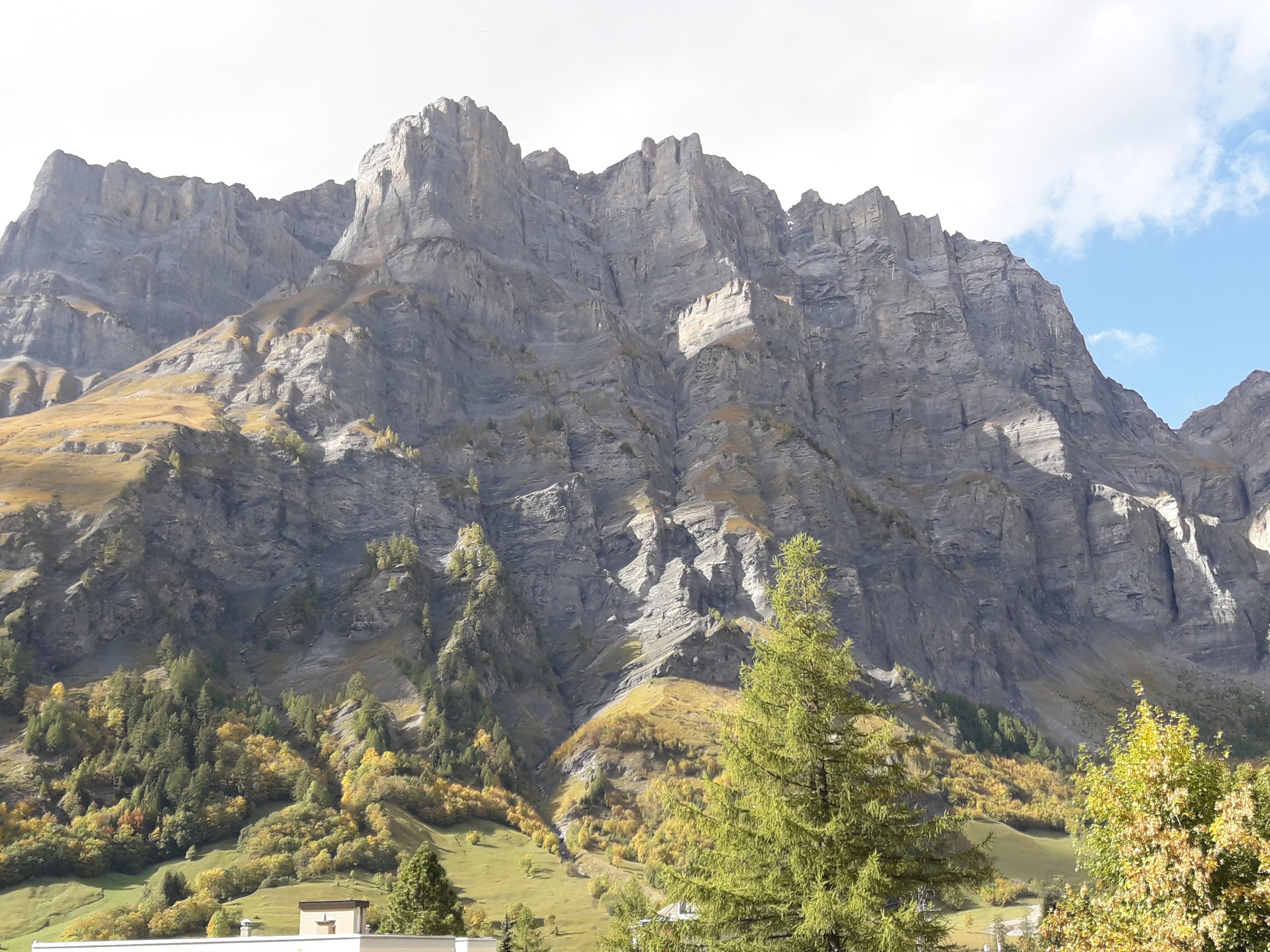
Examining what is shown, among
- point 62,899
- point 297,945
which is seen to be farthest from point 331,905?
point 62,899

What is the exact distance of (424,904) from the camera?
5356cm

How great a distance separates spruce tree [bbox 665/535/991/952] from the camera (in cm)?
2141

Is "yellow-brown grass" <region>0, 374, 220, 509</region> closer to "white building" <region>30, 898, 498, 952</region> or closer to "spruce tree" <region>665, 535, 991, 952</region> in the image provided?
"white building" <region>30, 898, 498, 952</region>

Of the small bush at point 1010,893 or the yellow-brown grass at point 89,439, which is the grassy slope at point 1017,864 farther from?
the yellow-brown grass at point 89,439

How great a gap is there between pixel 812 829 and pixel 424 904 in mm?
38113

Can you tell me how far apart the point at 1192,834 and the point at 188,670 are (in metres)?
125

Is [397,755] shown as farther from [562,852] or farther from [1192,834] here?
[1192,834]

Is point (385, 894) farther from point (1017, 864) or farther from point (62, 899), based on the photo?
point (1017, 864)

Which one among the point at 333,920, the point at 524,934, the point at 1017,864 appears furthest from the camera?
the point at 1017,864

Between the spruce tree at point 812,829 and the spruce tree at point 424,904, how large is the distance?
33064 millimetres

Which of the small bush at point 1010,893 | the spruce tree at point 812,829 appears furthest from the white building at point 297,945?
the small bush at point 1010,893

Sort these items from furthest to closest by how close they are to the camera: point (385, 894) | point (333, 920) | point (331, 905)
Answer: point (385, 894)
point (331, 905)
point (333, 920)

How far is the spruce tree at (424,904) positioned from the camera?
5200 cm

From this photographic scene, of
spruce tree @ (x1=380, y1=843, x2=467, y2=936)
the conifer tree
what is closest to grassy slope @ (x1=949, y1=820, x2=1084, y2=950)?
the conifer tree
